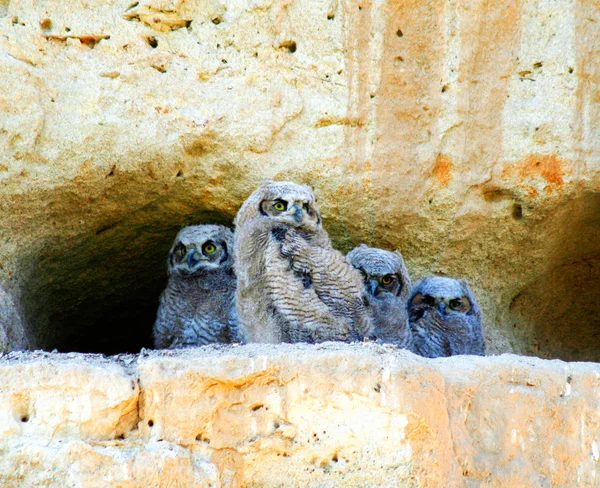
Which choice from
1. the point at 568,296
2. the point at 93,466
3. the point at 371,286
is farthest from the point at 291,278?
the point at 568,296

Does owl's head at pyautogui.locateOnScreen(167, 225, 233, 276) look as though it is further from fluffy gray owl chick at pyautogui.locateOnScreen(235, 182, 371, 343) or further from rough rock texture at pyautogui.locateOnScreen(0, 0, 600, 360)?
fluffy gray owl chick at pyautogui.locateOnScreen(235, 182, 371, 343)

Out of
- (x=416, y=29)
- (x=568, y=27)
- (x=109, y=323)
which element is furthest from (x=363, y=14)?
(x=109, y=323)

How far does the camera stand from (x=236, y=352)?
116 inches

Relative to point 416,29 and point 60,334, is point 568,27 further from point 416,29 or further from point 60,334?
point 60,334

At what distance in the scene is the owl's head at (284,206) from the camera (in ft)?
12.1

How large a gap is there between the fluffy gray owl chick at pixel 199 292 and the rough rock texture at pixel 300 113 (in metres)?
0.19

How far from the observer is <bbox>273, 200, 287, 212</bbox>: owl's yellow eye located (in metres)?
3.72

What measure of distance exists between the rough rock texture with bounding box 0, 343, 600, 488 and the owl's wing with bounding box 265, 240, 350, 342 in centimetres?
54

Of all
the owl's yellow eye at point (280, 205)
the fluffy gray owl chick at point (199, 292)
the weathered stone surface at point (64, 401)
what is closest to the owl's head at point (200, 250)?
the fluffy gray owl chick at point (199, 292)

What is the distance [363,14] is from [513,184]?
88 cm

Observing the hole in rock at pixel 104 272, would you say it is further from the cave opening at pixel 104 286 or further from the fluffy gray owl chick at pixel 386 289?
the fluffy gray owl chick at pixel 386 289

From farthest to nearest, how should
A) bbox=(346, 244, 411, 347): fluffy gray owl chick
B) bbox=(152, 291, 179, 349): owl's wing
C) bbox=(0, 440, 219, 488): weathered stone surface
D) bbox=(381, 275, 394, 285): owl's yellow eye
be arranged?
bbox=(152, 291, 179, 349): owl's wing, bbox=(381, 275, 394, 285): owl's yellow eye, bbox=(346, 244, 411, 347): fluffy gray owl chick, bbox=(0, 440, 219, 488): weathered stone surface

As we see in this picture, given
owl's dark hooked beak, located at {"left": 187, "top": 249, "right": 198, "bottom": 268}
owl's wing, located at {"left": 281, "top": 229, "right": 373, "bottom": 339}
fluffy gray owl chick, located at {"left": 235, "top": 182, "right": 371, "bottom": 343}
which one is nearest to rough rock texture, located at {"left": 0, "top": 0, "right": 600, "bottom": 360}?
owl's dark hooked beak, located at {"left": 187, "top": 249, "right": 198, "bottom": 268}

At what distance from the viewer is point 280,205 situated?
12.2ft
